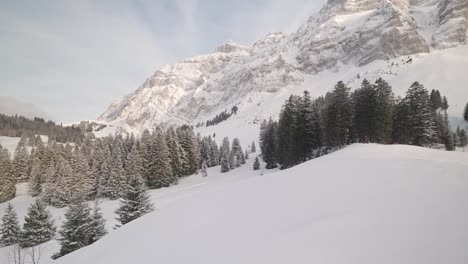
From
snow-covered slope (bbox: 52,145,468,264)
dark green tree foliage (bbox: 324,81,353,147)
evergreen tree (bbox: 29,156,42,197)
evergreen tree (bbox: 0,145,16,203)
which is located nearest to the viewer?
snow-covered slope (bbox: 52,145,468,264)

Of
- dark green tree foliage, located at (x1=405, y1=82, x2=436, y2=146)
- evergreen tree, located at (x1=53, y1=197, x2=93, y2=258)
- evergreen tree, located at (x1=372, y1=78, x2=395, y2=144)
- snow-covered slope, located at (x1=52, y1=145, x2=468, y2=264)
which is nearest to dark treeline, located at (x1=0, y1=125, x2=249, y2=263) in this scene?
evergreen tree, located at (x1=53, y1=197, x2=93, y2=258)

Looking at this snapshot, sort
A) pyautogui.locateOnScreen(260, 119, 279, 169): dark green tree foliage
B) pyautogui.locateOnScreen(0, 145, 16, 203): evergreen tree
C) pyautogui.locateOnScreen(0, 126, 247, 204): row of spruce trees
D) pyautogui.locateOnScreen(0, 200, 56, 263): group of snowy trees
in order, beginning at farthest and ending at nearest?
pyautogui.locateOnScreen(0, 145, 16, 203): evergreen tree → pyautogui.locateOnScreen(260, 119, 279, 169): dark green tree foliage → pyautogui.locateOnScreen(0, 126, 247, 204): row of spruce trees → pyautogui.locateOnScreen(0, 200, 56, 263): group of snowy trees

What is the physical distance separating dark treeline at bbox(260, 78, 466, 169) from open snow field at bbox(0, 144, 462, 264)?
19.5 m

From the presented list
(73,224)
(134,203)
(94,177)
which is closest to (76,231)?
(73,224)

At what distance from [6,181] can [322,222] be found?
6907 centimetres

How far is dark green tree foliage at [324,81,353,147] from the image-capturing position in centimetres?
3609

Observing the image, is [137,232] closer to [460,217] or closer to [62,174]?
[460,217]

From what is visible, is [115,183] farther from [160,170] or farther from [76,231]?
[76,231]

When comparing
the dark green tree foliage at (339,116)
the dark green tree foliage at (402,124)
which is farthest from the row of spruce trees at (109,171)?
the dark green tree foliage at (402,124)

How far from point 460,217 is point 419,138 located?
32104mm

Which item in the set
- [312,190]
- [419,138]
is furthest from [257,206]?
[419,138]

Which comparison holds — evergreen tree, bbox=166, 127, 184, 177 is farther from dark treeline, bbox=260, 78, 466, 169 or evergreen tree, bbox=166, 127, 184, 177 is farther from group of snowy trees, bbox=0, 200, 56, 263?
group of snowy trees, bbox=0, 200, 56, 263

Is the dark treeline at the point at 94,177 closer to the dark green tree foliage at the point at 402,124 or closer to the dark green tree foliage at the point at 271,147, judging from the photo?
the dark green tree foliage at the point at 271,147

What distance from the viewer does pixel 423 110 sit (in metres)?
34.1
